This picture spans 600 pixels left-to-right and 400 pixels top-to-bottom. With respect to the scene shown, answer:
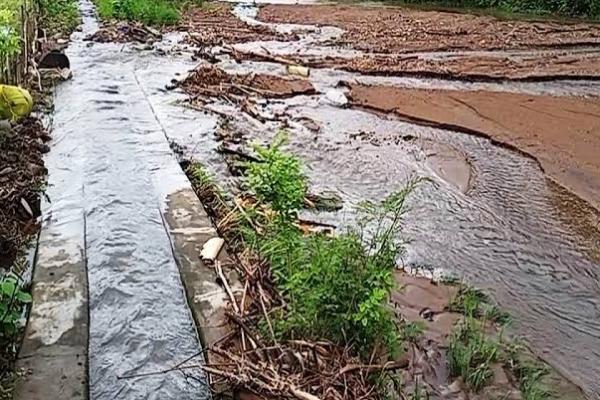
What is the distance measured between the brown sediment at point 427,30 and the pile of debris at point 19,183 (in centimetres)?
788

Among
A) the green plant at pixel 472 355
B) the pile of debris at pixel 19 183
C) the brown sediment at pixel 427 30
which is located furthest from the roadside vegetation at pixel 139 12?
the green plant at pixel 472 355

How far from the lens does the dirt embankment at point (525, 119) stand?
253 inches

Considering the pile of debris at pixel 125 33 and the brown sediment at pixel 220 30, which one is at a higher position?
the pile of debris at pixel 125 33

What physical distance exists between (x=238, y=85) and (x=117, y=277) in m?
5.77

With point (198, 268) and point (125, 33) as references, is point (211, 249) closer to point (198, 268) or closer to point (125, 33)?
point (198, 268)

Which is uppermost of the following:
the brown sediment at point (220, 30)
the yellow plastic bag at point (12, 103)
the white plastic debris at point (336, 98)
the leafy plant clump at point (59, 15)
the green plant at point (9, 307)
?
the yellow plastic bag at point (12, 103)

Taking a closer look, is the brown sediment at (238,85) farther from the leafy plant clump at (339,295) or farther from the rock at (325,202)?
the leafy plant clump at (339,295)

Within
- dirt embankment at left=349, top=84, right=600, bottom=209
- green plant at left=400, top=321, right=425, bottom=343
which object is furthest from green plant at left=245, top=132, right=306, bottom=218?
dirt embankment at left=349, top=84, right=600, bottom=209

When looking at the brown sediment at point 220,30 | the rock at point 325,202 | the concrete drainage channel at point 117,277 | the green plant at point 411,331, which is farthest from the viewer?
the brown sediment at point 220,30

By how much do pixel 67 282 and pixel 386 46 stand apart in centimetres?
1019

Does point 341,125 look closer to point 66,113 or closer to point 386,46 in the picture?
point 66,113

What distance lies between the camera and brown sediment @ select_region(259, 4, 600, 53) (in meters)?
13.2

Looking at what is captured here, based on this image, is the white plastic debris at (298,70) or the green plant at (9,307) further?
the white plastic debris at (298,70)

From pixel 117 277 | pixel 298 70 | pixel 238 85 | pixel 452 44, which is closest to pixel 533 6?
pixel 452 44
